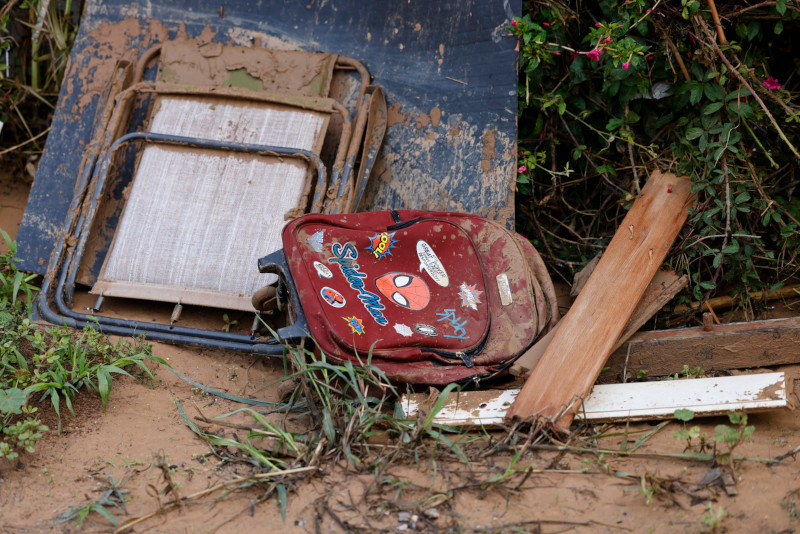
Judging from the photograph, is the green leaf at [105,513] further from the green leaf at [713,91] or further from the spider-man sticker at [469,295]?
the green leaf at [713,91]

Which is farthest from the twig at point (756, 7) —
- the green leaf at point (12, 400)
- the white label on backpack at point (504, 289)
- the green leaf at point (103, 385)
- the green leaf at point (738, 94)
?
the green leaf at point (12, 400)

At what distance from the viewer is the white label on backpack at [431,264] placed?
107 inches

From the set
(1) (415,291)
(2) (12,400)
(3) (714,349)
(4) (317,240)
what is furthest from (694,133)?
(2) (12,400)

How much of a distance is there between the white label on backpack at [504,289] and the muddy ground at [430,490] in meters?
0.62

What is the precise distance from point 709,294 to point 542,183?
96 centimetres

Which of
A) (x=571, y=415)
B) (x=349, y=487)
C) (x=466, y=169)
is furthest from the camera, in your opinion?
(x=466, y=169)

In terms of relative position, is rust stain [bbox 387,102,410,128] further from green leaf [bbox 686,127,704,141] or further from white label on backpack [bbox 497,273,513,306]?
green leaf [bbox 686,127,704,141]

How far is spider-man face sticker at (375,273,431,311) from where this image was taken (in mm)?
2600

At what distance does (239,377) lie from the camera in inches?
108

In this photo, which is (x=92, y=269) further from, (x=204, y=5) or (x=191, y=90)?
(x=204, y=5)

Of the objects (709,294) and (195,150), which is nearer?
(709,294)

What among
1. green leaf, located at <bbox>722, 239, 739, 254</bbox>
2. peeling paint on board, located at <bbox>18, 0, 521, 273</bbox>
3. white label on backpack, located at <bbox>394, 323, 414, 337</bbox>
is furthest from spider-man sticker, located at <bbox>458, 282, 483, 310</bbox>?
green leaf, located at <bbox>722, 239, 739, 254</bbox>

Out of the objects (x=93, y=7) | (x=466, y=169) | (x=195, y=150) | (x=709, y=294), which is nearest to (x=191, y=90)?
(x=195, y=150)

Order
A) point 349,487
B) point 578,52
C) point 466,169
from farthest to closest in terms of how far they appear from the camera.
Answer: point 466,169 → point 578,52 → point 349,487
